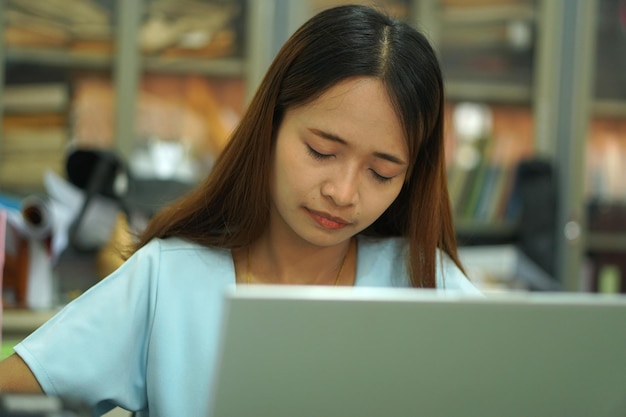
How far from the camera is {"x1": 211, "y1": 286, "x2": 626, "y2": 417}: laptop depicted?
0.69 metres

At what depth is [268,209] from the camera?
4.02 feet

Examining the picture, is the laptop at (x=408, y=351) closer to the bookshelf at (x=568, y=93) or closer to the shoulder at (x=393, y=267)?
the shoulder at (x=393, y=267)

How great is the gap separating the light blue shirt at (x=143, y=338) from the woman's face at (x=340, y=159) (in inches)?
6.7

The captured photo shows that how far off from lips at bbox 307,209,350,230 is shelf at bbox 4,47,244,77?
2.18 meters

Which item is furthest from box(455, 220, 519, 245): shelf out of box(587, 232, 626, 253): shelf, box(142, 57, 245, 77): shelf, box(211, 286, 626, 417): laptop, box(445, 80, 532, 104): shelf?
box(211, 286, 626, 417): laptop

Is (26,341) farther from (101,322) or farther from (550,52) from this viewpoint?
(550,52)

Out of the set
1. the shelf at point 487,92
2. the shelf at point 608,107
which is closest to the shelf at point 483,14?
the shelf at point 487,92

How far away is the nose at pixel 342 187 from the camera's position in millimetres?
1072

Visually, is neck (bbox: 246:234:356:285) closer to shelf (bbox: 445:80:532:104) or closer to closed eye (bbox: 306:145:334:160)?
closed eye (bbox: 306:145:334:160)

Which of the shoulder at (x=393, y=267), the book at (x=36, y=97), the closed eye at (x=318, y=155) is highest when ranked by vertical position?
the book at (x=36, y=97)

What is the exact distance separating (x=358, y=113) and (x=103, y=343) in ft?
1.44

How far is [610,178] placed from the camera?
3.42 meters

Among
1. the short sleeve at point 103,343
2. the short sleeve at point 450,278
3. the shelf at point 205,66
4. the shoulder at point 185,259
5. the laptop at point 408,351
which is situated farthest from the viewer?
the shelf at point 205,66

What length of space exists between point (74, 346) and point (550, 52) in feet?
8.65
